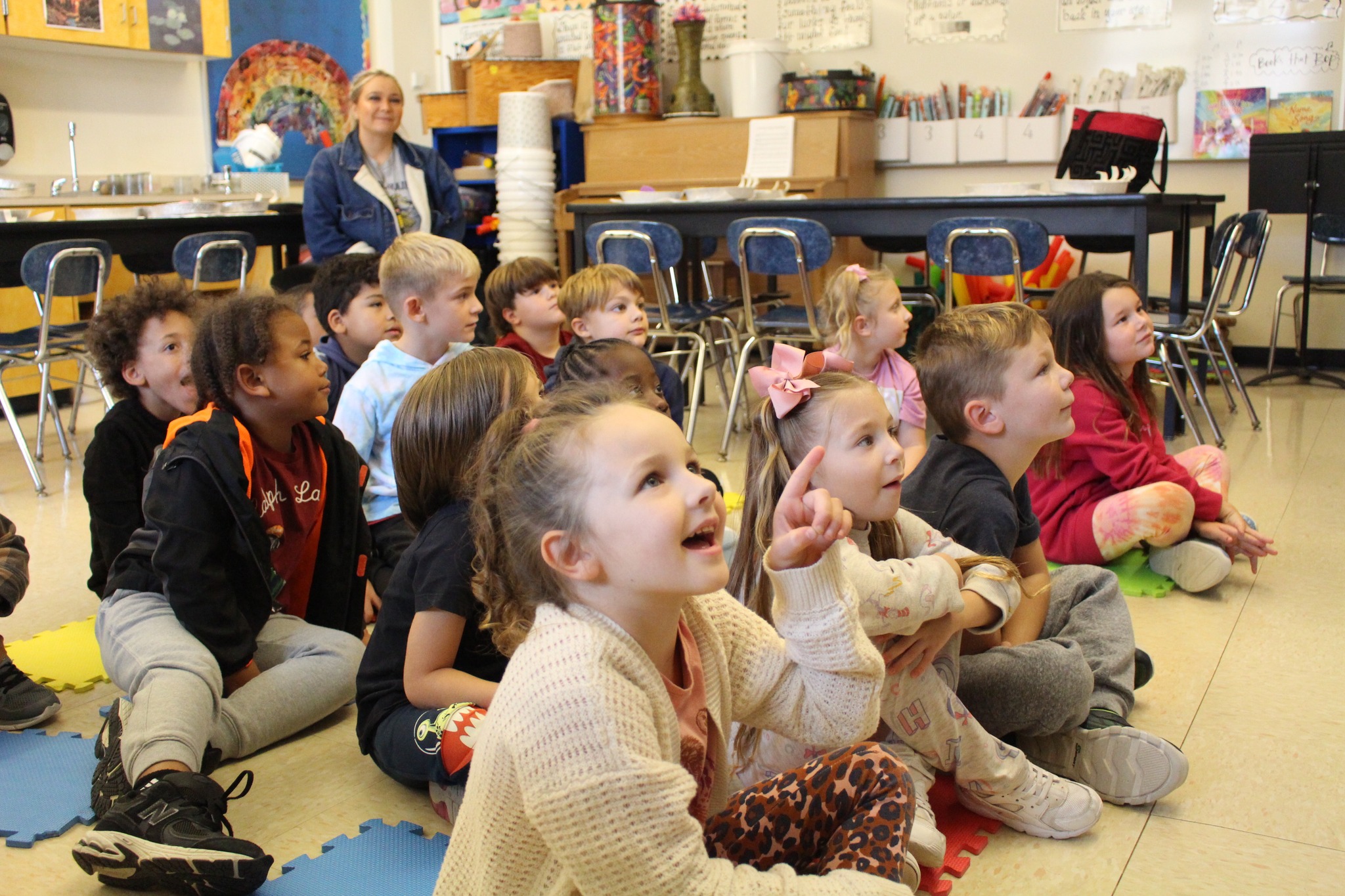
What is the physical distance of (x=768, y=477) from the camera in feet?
4.53

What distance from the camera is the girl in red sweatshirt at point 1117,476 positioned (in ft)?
A: 7.50

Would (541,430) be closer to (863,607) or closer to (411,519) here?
(863,607)

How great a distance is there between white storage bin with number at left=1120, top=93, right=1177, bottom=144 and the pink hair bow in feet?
14.3

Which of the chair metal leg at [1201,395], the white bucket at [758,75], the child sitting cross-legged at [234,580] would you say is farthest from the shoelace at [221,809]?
the white bucket at [758,75]

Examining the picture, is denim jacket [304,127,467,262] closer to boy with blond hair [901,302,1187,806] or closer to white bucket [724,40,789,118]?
white bucket [724,40,789,118]

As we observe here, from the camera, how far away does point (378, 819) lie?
1.50 meters

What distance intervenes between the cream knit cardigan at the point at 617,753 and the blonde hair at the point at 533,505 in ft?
0.16

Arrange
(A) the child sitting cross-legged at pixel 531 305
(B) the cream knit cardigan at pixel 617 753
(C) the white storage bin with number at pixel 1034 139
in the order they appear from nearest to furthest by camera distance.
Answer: (B) the cream knit cardigan at pixel 617 753, (A) the child sitting cross-legged at pixel 531 305, (C) the white storage bin with number at pixel 1034 139

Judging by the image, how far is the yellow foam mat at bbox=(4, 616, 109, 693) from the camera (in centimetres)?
195

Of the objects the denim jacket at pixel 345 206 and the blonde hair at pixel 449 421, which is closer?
the blonde hair at pixel 449 421

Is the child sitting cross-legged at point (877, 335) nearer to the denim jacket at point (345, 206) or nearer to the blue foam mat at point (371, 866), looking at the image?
the blue foam mat at point (371, 866)

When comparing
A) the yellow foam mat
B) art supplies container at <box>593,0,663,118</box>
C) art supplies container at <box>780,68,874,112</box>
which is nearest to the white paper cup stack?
art supplies container at <box>593,0,663,118</box>

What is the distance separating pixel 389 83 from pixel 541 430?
360 centimetres

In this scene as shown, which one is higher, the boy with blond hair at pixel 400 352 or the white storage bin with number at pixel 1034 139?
the white storage bin with number at pixel 1034 139
